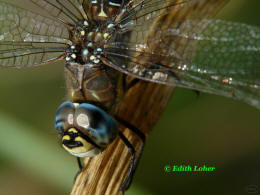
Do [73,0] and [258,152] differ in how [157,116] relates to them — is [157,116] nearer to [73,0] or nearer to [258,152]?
[258,152]

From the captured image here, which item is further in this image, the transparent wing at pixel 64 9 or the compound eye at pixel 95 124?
the transparent wing at pixel 64 9

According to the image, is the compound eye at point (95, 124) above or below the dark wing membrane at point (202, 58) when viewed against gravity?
below

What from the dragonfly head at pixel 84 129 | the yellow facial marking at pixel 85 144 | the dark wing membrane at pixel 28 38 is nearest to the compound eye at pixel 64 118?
the dragonfly head at pixel 84 129

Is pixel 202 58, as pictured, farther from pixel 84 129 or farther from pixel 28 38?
pixel 28 38

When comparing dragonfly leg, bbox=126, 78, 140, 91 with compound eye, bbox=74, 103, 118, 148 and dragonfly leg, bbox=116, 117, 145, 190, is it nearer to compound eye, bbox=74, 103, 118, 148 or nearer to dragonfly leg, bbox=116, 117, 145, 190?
dragonfly leg, bbox=116, 117, 145, 190

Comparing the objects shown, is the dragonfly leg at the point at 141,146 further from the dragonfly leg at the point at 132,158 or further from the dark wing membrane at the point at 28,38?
the dark wing membrane at the point at 28,38

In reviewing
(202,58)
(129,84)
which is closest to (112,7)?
(129,84)

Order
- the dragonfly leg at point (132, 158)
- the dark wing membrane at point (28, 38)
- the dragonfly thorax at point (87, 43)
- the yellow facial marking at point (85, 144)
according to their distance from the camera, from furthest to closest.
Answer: the dark wing membrane at point (28, 38)
the dragonfly thorax at point (87, 43)
the dragonfly leg at point (132, 158)
the yellow facial marking at point (85, 144)

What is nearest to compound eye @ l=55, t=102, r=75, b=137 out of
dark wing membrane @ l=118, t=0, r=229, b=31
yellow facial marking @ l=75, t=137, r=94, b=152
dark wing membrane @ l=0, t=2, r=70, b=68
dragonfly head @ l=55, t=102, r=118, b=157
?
dragonfly head @ l=55, t=102, r=118, b=157
